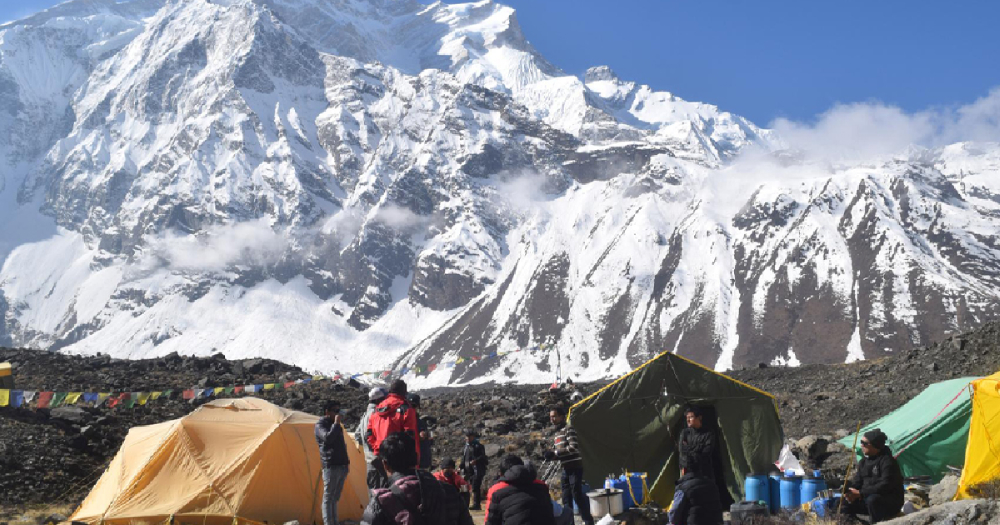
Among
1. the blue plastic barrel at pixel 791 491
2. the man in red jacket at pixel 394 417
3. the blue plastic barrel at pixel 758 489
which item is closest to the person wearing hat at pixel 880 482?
the blue plastic barrel at pixel 791 491

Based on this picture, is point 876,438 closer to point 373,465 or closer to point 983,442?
point 983,442

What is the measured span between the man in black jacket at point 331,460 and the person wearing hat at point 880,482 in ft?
28.1

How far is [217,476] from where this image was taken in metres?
16.7

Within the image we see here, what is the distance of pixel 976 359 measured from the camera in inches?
1324

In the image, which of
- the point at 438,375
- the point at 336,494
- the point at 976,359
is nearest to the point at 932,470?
the point at 336,494

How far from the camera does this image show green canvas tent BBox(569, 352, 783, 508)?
17922 mm

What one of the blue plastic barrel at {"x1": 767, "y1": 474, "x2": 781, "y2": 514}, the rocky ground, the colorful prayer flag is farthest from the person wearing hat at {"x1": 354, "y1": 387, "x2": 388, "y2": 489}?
the colorful prayer flag

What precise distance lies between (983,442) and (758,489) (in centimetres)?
442

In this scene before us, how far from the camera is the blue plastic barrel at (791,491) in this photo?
15.6 meters

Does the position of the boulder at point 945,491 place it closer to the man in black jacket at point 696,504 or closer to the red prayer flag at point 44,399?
the man in black jacket at point 696,504

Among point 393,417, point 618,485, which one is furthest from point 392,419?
point 618,485

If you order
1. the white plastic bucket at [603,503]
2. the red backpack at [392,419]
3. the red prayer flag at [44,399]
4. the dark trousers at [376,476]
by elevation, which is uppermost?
the red prayer flag at [44,399]

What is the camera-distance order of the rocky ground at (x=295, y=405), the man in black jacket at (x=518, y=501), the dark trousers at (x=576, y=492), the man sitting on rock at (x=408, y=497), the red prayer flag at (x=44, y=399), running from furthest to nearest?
the red prayer flag at (x=44, y=399) → the rocky ground at (x=295, y=405) → the dark trousers at (x=576, y=492) → the man in black jacket at (x=518, y=501) → the man sitting on rock at (x=408, y=497)

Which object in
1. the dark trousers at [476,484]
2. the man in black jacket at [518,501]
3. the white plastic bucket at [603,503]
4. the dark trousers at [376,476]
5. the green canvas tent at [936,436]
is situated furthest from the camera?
the dark trousers at [476,484]
